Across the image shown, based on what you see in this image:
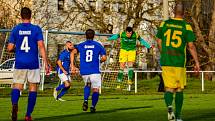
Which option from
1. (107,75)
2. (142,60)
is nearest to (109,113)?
(107,75)

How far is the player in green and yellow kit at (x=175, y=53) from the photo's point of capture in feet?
37.1

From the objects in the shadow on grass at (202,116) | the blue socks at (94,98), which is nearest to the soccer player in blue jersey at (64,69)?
the blue socks at (94,98)

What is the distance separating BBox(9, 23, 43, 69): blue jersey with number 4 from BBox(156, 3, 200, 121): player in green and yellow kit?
2.38 m

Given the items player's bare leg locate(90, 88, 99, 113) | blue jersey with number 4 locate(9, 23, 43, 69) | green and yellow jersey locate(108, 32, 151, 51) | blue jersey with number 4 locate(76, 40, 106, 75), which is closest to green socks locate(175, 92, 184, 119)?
blue jersey with number 4 locate(9, 23, 43, 69)

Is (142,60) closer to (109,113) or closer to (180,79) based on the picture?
(109,113)

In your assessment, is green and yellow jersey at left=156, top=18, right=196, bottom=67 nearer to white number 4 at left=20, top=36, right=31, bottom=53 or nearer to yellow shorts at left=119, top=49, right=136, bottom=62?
white number 4 at left=20, top=36, right=31, bottom=53

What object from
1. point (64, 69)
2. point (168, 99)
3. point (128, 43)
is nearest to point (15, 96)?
point (168, 99)

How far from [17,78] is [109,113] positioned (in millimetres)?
2734

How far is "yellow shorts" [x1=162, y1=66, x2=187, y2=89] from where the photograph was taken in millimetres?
11289

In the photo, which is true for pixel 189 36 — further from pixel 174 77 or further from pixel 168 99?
pixel 168 99

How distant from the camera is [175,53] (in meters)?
11.4

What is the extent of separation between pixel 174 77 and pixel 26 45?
9.34ft

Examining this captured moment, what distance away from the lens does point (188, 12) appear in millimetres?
41656

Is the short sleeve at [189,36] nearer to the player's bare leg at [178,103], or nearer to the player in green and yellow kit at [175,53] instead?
the player in green and yellow kit at [175,53]
